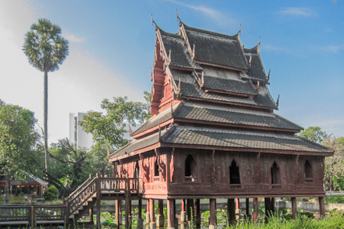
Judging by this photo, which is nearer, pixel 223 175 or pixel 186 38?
pixel 223 175

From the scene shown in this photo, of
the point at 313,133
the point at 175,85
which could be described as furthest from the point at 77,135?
the point at 175,85

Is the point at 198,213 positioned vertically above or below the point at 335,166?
below

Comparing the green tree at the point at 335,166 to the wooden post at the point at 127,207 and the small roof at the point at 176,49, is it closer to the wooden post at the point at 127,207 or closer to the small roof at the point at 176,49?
the small roof at the point at 176,49

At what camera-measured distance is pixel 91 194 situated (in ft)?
69.4

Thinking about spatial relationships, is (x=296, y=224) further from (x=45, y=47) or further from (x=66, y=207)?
(x=45, y=47)

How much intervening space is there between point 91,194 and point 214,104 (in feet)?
29.0

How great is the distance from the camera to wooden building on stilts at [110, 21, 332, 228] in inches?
807

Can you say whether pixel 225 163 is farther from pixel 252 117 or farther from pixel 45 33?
pixel 45 33

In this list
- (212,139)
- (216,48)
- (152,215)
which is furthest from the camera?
(216,48)

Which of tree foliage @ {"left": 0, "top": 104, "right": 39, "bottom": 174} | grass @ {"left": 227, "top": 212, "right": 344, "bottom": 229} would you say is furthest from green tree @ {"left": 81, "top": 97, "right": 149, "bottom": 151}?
grass @ {"left": 227, "top": 212, "right": 344, "bottom": 229}

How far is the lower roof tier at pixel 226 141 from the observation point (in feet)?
65.4

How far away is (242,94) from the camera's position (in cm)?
2550

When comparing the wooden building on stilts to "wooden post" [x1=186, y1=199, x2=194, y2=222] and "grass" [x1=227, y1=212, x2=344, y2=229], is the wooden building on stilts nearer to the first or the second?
"wooden post" [x1=186, y1=199, x2=194, y2=222]

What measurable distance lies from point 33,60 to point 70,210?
3537 cm
